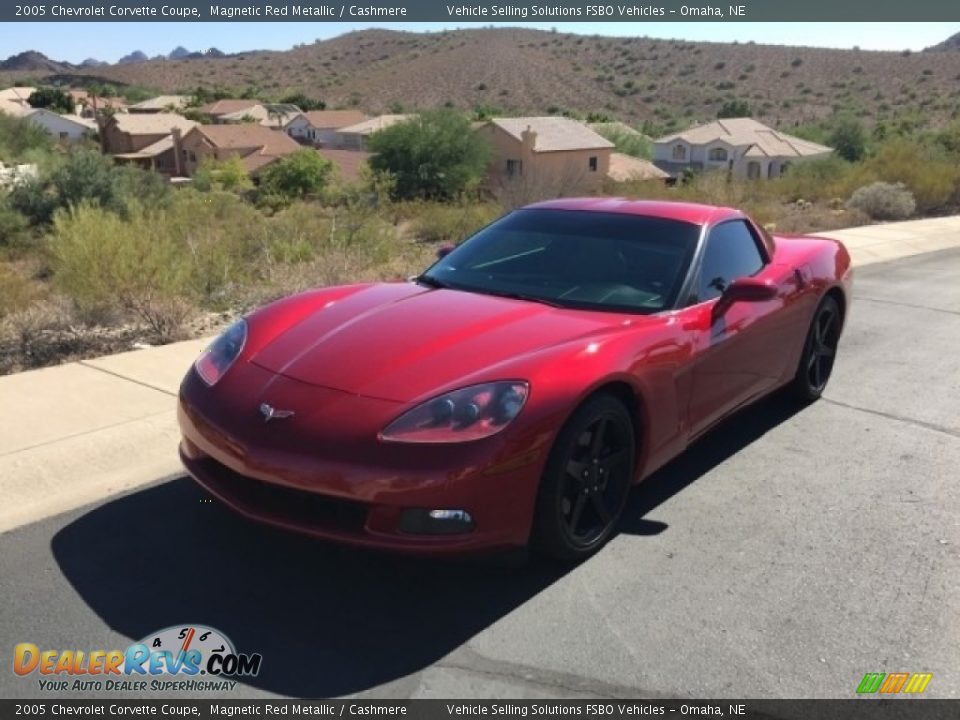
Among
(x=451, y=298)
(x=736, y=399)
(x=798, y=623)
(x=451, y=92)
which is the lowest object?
(x=798, y=623)

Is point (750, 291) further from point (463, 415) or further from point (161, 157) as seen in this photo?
point (161, 157)

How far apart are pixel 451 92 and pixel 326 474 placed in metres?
102

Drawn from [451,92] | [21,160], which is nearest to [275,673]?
[21,160]

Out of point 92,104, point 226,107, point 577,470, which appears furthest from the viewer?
point 92,104

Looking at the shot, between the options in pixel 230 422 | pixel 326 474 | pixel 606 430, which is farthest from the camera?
pixel 606 430

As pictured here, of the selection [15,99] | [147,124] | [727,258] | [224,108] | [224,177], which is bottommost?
[224,177]

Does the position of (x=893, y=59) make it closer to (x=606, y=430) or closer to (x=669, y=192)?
(x=669, y=192)

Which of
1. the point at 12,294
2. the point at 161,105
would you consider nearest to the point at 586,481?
the point at 12,294

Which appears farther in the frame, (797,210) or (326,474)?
(797,210)

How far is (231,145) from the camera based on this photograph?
70.2 m

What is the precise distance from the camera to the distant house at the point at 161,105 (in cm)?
9619

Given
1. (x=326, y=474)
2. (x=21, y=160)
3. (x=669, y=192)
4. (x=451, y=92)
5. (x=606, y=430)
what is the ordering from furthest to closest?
(x=451, y=92) < (x=21, y=160) < (x=669, y=192) < (x=606, y=430) < (x=326, y=474)

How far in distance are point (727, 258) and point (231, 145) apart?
7072 cm

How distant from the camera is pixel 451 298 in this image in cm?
425
